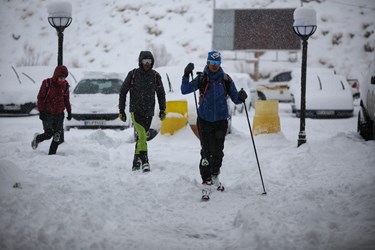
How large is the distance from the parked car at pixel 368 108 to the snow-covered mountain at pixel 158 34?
24.7 m

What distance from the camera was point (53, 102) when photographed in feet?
29.2

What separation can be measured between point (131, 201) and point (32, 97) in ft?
43.6

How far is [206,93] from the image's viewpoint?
6652 mm

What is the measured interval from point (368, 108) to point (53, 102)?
6.49 m

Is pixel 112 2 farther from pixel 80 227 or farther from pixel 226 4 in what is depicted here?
pixel 80 227

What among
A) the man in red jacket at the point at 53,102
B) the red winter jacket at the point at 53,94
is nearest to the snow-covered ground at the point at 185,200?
A: the man in red jacket at the point at 53,102

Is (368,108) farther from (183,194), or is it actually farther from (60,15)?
(60,15)

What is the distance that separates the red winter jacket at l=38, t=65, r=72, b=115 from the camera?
8852mm

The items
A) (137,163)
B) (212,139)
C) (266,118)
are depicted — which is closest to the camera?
(212,139)

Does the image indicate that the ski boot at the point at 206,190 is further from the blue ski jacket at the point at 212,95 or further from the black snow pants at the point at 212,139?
the blue ski jacket at the point at 212,95

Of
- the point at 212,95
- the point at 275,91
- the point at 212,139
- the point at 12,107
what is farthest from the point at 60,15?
the point at 275,91

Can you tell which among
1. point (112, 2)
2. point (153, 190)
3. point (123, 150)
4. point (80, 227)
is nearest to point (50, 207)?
point (80, 227)

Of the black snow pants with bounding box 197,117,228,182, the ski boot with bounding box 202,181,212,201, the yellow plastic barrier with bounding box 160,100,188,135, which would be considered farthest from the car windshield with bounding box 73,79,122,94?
the ski boot with bounding box 202,181,212,201

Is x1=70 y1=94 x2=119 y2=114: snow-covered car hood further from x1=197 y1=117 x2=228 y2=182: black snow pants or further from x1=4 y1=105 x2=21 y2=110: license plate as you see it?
x1=197 y1=117 x2=228 y2=182: black snow pants
